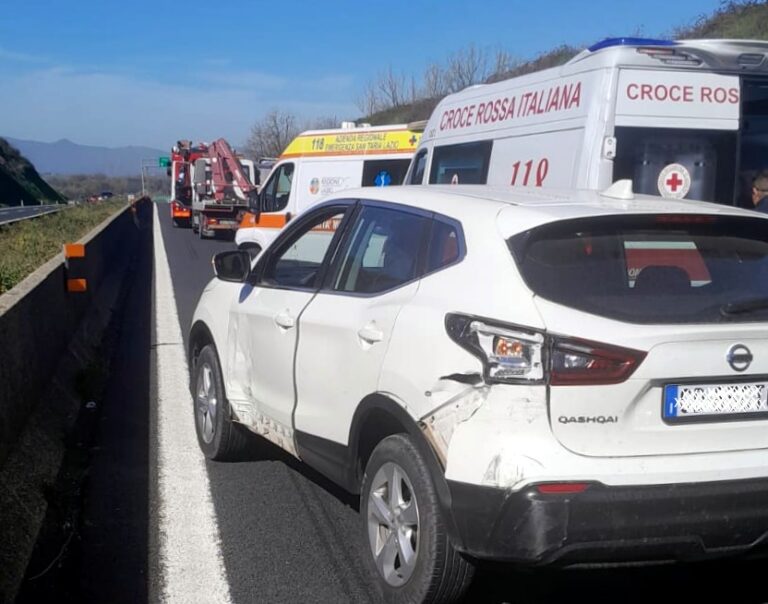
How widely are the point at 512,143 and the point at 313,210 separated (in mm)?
4073

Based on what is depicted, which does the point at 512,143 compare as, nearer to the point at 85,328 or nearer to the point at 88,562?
the point at 85,328

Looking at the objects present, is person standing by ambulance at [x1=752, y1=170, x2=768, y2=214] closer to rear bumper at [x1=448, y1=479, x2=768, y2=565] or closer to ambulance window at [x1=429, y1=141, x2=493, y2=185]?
ambulance window at [x1=429, y1=141, x2=493, y2=185]

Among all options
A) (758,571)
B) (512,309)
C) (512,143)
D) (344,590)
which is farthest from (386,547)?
(512,143)

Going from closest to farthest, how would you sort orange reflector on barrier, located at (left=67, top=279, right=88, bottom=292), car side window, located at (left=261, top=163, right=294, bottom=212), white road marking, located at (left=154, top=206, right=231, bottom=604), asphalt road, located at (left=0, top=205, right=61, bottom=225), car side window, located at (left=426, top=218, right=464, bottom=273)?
car side window, located at (left=426, top=218, right=464, bottom=273)
white road marking, located at (left=154, top=206, right=231, bottom=604)
orange reflector on barrier, located at (left=67, top=279, right=88, bottom=292)
car side window, located at (left=261, top=163, right=294, bottom=212)
asphalt road, located at (left=0, top=205, right=61, bottom=225)

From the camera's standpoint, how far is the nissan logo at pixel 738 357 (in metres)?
3.46

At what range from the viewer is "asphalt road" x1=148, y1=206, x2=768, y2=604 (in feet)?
13.9

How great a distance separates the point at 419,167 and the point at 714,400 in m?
8.40

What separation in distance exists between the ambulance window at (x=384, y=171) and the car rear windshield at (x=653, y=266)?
11688mm

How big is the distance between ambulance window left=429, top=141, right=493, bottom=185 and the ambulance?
437cm

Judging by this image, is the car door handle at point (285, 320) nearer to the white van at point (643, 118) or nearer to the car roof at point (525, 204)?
the car roof at point (525, 204)

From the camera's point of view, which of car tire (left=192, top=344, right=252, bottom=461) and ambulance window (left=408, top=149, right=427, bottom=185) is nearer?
car tire (left=192, top=344, right=252, bottom=461)

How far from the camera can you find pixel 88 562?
15.0 ft

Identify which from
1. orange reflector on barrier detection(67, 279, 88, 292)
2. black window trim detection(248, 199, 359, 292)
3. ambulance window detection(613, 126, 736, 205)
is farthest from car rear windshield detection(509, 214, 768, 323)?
orange reflector on barrier detection(67, 279, 88, 292)

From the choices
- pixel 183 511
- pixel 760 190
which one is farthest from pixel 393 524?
pixel 760 190
